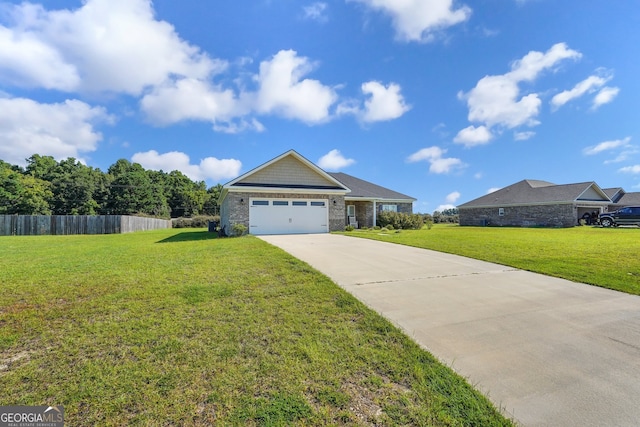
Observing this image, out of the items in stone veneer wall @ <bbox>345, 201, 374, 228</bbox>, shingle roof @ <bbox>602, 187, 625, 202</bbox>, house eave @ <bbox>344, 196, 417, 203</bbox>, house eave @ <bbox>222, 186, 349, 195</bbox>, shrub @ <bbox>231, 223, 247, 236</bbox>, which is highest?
shingle roof @ <bbox>602, 187, 625, 202</bbox>

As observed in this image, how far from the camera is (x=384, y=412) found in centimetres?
222

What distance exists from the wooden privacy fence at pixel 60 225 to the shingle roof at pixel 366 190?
21.7m

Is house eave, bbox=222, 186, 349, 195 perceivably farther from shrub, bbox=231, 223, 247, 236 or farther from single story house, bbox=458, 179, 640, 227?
single story house, bbox=458, 179, 640, 227

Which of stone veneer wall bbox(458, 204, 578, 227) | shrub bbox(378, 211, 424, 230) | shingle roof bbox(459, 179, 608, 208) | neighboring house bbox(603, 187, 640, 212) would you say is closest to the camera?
shrub bbox(378, 211, 424, 230)

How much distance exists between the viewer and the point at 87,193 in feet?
142

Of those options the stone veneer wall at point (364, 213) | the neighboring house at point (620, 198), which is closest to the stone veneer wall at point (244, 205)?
the stone veneer wall at point (364, 213)

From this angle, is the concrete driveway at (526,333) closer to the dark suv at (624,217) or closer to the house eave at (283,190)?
the house eave at (283,190)

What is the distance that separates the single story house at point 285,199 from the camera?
16672 mm

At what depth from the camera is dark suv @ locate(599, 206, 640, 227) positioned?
22438 mm

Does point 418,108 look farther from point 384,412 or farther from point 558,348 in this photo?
point 384,412

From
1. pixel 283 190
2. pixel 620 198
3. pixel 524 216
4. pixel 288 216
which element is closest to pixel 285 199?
pixel 283 190

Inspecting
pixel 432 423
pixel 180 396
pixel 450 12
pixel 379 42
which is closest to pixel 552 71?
pixel 450 12

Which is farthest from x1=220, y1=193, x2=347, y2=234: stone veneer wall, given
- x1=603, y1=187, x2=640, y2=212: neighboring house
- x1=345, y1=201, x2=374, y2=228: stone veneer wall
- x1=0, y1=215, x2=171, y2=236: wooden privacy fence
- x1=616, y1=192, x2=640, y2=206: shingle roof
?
x1=616, y1=192, x2=640, y2=206: shingle roof

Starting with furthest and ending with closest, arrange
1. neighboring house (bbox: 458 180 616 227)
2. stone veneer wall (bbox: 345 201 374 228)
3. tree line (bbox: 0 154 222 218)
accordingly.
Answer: tree line (bbox: 0 154 222 218)
neighboring house (bbox: 458 180 616 227)
stone veneer wall (bbox: 345 201 374 228)
